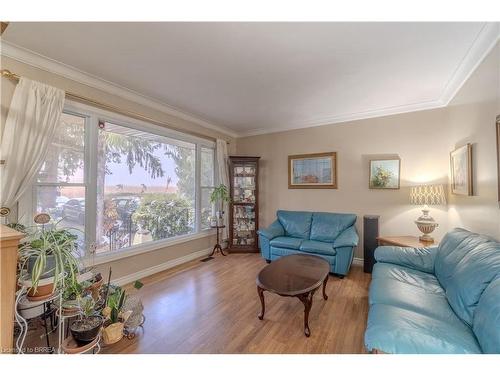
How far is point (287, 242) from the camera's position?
346 centimetres

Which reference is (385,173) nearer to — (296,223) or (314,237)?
(314,237)

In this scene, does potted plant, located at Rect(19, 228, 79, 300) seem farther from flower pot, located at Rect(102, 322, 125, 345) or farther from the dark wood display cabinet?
the dark wood display cabinet

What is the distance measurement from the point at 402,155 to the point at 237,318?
133 inches

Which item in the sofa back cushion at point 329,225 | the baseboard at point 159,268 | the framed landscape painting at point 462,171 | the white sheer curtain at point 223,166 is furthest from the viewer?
the white sheer curtain at point 223,166

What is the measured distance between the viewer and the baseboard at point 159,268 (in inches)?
113

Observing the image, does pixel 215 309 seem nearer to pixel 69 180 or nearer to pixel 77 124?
pixel 69 180

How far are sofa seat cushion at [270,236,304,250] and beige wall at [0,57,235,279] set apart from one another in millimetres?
1444

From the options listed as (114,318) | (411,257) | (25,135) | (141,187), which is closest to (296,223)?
(411,257)

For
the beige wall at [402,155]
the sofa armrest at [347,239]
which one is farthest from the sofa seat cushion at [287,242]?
the beige wall at [402,155]

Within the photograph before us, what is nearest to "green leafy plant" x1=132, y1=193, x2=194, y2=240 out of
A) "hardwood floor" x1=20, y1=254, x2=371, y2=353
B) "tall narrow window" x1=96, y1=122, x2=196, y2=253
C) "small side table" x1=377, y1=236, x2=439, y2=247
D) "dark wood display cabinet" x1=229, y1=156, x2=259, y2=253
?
"tall narrow window" x1=96, y1=122, x2=196, y2=253

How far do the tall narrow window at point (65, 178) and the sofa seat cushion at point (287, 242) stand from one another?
2635 mm

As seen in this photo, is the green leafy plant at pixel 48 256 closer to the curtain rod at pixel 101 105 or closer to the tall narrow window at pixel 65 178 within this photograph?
the tall narrow window at pixel 65 178

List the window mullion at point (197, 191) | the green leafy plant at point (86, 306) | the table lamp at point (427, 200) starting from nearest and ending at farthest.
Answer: the green leafy plant at point (86, 306) → the table lamp at point (427, 200) → the window mullion at point (197, 191)

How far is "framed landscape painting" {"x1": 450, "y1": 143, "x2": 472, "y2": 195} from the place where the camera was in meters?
2.17
